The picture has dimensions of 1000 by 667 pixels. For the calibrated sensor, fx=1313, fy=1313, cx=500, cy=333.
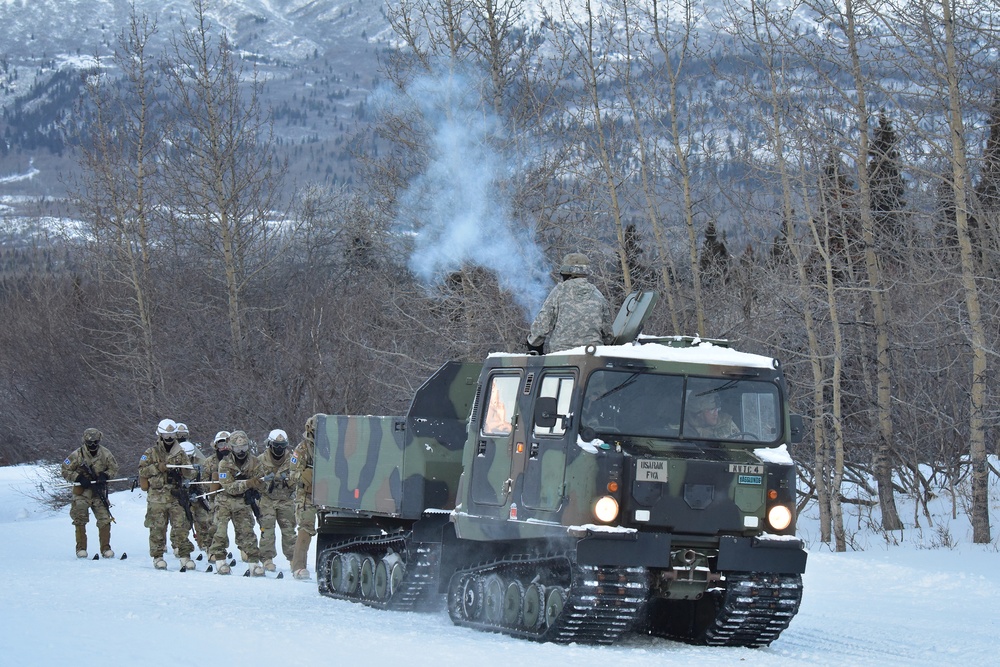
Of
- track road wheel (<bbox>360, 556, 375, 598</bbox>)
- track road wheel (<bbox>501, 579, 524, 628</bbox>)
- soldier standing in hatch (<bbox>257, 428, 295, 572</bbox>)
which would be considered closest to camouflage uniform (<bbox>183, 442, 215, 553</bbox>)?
soldier standing in hatch (<bbox>257, 428, 295, 572</bbox>)

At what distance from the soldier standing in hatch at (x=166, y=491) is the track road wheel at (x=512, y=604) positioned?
8124mm

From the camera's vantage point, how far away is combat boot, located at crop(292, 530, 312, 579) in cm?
1736

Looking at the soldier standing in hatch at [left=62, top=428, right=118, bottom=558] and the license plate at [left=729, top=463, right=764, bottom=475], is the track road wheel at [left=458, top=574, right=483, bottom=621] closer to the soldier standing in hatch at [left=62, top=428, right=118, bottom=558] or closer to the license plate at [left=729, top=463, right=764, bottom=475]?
the license plate at [left=729, top=463, right=764, bottom=475]

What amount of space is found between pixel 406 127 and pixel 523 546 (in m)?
13.0

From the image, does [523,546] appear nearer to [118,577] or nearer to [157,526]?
[118,577]

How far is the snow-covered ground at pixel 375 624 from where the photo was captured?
9.75 meters

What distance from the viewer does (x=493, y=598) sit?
12.0m

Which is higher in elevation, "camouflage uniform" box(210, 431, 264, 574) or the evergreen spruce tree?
the evergreen spruce tree

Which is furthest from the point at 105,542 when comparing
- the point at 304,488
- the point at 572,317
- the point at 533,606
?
the point at 533,606

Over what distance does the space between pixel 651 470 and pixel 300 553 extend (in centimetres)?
793

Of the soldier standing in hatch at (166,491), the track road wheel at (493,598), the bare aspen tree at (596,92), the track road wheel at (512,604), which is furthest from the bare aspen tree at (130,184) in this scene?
the track road wheel at (512,604)

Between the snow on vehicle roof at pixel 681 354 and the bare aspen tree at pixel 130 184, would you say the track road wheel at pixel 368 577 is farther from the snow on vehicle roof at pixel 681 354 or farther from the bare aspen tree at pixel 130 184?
the bare aspen tree at pixel 130 184

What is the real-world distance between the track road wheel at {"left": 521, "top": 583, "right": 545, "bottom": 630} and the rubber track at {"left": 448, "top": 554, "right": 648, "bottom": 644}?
7cm

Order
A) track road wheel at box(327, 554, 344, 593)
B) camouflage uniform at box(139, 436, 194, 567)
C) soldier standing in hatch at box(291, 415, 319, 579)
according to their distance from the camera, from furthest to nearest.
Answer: camouflage uniform at box(139, 436, 194, 567), soldier standing in hatch at box(291, 415, 319, 579), track road wheel at box(327, 554, 344, 593)
